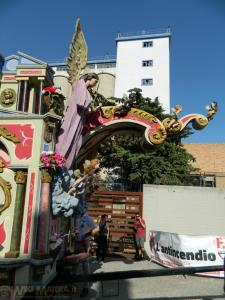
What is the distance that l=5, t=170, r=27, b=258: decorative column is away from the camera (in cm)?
530

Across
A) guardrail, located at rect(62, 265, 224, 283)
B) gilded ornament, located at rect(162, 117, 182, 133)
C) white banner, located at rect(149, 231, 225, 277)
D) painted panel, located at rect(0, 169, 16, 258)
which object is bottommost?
white banner, located at rect(149, 231, 225, 277)

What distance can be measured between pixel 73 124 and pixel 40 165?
1320 millimetres

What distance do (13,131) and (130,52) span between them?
33.1 metres

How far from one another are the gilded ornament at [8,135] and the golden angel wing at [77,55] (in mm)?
2311

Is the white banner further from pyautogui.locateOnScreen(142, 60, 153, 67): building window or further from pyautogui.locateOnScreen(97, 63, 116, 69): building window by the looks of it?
pyautogui.locateOnScreen(97, 63, 116, 69): building window

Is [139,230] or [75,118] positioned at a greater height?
[75,118]

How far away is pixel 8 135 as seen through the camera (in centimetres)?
579

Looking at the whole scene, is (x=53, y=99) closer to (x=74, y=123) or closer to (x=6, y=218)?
(x=74, y=123)

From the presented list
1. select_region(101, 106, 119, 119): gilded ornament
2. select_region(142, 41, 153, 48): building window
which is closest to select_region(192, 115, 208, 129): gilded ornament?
select_region(101, 106, 119, 119): gilded ornament

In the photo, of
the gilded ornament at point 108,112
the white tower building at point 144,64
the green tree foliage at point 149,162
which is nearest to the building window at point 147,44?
the white tower building at point 144,64

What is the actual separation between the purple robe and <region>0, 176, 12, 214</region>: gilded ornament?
121cm

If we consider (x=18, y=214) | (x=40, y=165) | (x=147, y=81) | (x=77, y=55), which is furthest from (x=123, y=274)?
(x=147, y=81)

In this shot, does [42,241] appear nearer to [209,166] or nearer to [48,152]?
[48,152]

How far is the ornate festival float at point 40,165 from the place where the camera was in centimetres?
534
